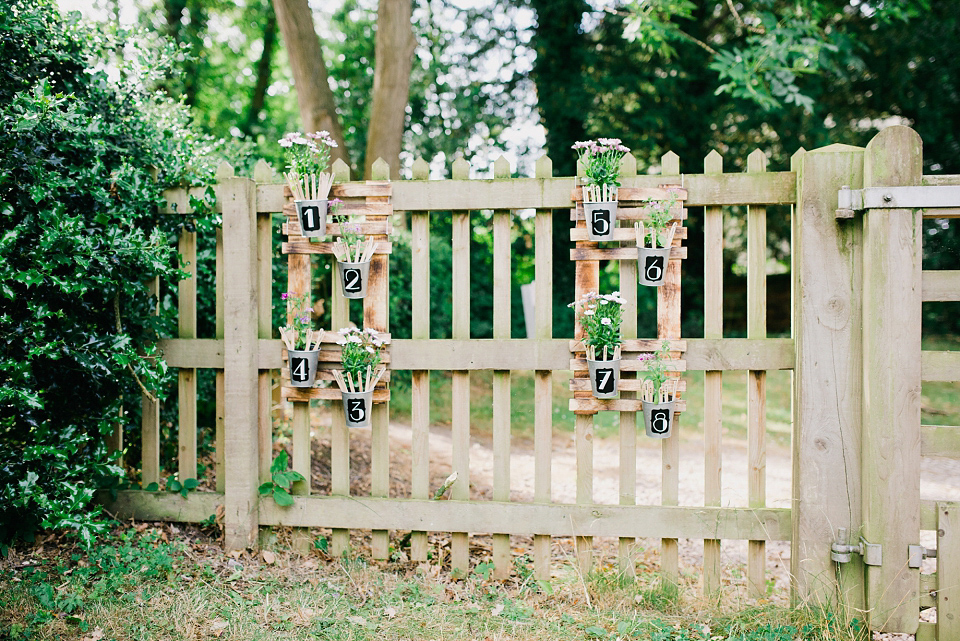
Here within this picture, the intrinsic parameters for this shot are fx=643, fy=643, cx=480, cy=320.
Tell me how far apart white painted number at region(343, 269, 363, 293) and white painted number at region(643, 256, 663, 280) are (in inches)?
55.6

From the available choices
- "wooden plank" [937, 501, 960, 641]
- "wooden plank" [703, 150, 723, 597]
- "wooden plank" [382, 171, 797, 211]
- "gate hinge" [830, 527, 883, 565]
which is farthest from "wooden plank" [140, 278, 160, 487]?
"wooden plank" [937, 501, 960, 641]

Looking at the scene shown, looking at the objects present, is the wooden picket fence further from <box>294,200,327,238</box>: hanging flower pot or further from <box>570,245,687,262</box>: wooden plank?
<box>294,200,327,238</box>: hanging flower pot

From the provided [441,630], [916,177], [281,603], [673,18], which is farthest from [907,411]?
[673,18]

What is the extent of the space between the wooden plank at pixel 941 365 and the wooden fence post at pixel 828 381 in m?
0.26

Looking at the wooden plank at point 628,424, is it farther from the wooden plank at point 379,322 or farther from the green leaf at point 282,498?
the green leaf at point 282,498

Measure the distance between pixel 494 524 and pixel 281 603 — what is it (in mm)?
1060

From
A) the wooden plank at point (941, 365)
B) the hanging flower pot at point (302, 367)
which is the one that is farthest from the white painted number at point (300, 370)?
the wooden plank at point (941, 365)

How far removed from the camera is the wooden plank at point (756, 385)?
10.1 feet

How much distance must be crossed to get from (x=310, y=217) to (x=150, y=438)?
1580 mm

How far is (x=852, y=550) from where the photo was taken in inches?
114

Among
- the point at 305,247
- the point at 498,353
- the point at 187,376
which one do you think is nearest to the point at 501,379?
the point at 498,353

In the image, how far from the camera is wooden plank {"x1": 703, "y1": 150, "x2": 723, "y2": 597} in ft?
10.1

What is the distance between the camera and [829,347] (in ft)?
9.67

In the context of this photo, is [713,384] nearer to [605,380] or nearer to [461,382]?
[605,380]
